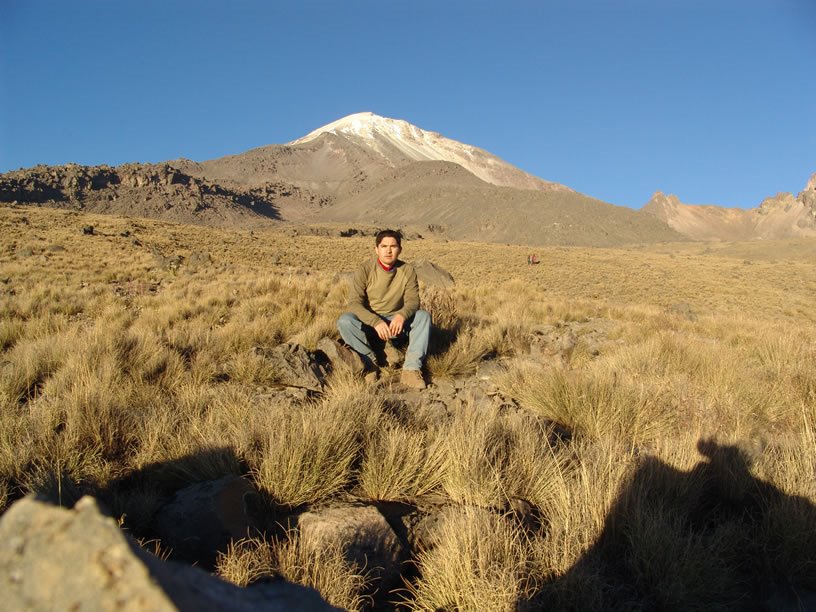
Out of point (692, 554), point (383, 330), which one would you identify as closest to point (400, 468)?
point (692, 554)

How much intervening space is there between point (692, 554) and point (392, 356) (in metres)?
3.52

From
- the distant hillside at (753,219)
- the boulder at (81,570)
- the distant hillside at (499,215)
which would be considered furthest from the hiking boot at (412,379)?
the distant hillside at (753,219)

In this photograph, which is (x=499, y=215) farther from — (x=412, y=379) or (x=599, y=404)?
(x=599, y=404)

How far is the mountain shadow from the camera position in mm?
1669

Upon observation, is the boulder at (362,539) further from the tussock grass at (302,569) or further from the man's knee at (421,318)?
the man's knee at (421,318)

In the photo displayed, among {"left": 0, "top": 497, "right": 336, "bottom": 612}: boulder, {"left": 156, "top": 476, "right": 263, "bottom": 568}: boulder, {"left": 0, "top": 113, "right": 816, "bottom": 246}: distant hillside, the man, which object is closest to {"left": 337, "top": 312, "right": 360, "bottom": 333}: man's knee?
the man

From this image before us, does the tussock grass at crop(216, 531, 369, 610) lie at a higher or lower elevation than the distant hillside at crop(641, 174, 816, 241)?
lower

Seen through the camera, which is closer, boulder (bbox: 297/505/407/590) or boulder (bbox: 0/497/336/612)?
boulder (bbox: 0/497/336/612)

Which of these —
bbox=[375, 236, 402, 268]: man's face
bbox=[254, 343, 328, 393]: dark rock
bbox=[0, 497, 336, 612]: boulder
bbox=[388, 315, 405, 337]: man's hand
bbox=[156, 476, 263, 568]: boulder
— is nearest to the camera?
bbox=[0, 497, 336, 612]: boulder

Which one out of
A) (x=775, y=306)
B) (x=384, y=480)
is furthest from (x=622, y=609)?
(x=775, y=306)

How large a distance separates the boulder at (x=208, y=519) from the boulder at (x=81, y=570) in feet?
3.86

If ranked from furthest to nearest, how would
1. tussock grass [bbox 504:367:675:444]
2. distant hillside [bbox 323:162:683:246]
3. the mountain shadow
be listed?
distant hillside [bbox 323:162:683:246], tussock grass [bbox 504:367:675:444], the mountain shadow

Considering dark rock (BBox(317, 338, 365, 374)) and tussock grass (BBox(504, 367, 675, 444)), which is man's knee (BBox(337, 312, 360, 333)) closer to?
dark rock (BBox(317, 338, 365, 374))

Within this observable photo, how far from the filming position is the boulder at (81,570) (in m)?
0.62
